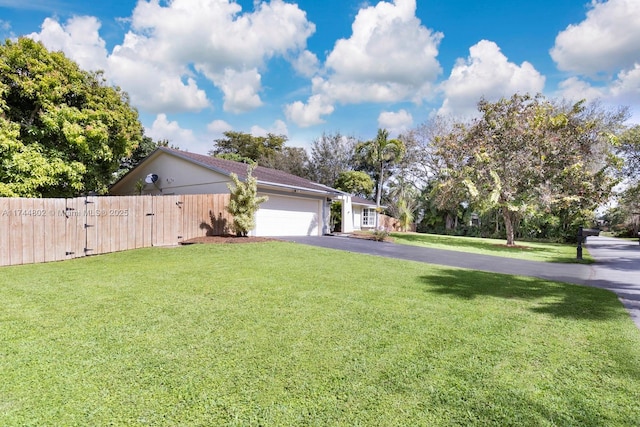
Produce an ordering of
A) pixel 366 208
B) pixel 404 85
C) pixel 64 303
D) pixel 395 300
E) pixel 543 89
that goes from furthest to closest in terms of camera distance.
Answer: pixel 366 208, pixel 404 85, pixel 543 89, pixel 395 300, pixel 64 303

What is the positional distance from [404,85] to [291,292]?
724 inches

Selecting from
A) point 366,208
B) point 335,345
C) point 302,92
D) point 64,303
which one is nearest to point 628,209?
point 366,208

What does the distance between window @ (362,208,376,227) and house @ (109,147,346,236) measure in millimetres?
7880

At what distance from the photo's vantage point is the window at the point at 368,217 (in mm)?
27484

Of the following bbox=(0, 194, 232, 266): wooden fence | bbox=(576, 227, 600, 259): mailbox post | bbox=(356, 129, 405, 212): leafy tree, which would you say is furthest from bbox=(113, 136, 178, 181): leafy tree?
bbox=(576, 227, 600, 259): mailbox post

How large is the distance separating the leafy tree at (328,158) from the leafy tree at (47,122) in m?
23.7

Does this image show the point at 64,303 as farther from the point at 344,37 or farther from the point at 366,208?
the point at 366,208

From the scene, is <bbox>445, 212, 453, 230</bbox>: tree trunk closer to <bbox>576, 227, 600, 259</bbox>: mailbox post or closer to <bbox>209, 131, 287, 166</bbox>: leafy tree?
<bbox>576, 227, 600, 259</bbox>: mailbox post

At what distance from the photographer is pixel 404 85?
20.1 meters

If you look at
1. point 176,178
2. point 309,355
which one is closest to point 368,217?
point 176,178

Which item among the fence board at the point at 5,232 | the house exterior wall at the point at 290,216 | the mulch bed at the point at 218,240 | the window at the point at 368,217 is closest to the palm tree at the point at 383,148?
the window at the point at 368,217

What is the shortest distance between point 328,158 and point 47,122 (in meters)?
27.0

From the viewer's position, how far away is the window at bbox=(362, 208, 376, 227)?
90.2 ft

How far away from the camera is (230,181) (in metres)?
14.3
